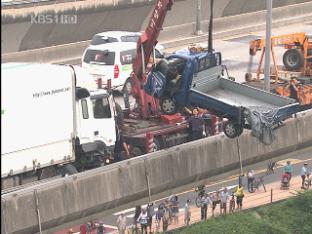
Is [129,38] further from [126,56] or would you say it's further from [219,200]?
[219,200]

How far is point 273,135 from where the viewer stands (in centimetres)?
2156

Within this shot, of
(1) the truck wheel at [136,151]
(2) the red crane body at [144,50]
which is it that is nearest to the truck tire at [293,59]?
(2) the red crane body at [144,50]

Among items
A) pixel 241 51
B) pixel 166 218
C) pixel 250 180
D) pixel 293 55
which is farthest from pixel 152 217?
pixel 241 51

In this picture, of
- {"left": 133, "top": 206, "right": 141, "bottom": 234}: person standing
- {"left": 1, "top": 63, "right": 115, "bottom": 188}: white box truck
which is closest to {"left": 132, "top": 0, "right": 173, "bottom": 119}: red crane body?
{"left": 133, "top": 206, "right": 141, "bottom": 234}: person standing

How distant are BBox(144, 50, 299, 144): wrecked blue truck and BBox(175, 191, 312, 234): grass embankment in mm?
2662

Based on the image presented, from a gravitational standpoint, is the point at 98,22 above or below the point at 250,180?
above

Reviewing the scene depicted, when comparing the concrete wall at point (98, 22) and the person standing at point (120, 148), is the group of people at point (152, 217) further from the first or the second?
the concrete wall at point (98, 22)

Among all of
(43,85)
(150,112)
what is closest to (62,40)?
(150,112)

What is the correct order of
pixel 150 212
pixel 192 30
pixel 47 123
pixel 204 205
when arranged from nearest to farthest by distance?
1. pixel 47 123
2. pixel 150 212
3. pixel 204 205
4. pixel 192 30

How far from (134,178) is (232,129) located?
3.55 m

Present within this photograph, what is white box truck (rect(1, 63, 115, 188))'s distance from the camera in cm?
1717

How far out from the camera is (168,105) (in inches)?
861

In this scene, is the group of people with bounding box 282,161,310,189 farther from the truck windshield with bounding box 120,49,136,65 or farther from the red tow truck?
the truck windshield with bounding box 120,49,136,65

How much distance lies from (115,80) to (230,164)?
1032 centimetres
